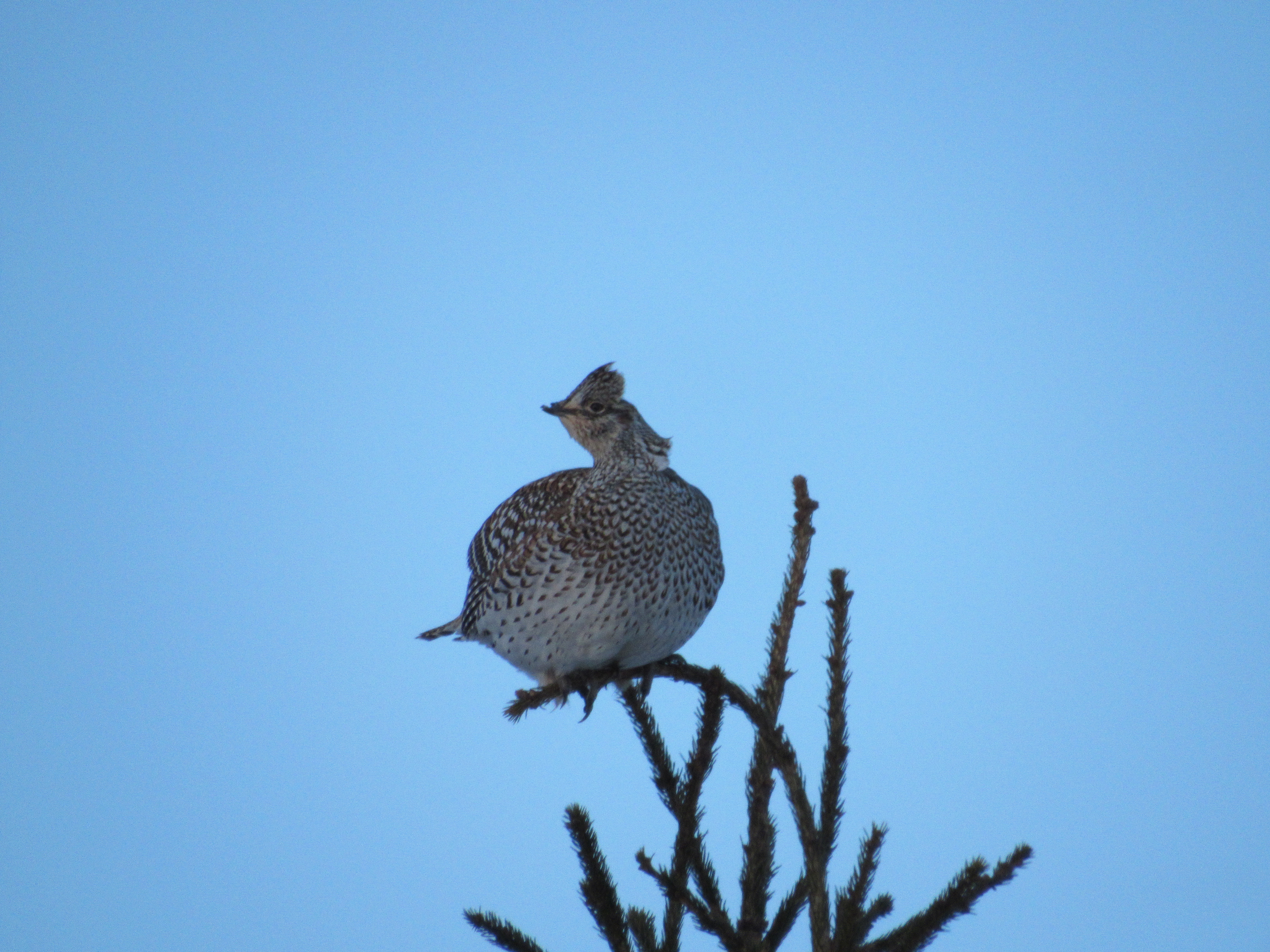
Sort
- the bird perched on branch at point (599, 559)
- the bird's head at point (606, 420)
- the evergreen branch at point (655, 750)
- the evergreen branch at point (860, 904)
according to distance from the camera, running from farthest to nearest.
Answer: the bird's head at point (606, 420) → the bird perched on branch at point (599, 559) → the evergreen branch at point (655, 750) → the evergreen branch at point (860, 904)

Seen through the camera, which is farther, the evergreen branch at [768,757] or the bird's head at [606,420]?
the bird's head at [606,420]

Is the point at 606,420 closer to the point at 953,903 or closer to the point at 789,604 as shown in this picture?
the point at 789,604

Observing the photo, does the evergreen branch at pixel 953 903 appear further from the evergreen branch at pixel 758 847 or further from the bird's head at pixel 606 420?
the bird's head at pixel 606 420

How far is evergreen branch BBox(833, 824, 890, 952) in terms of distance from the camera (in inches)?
135

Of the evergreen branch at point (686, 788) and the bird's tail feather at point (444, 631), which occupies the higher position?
the bird's tail feather at point (444, 631)

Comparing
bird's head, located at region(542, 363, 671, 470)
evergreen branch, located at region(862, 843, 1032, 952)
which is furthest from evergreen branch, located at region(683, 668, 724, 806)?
bird's head, located at region(542, 363, 671, 470)

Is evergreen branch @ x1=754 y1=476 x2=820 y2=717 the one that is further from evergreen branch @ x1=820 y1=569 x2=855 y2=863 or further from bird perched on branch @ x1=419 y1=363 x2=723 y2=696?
bird perched on branch @ x1=419 y1=363 x2=723 y2=696

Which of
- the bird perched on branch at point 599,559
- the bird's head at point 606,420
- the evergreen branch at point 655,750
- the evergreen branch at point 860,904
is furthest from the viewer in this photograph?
the bird's head at point 606,420

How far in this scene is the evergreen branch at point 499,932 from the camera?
147 inches

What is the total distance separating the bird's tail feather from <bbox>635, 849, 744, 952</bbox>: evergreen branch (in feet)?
12.2

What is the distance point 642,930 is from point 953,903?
3.07 feet

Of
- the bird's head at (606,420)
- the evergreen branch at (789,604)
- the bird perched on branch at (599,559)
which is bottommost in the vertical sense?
the evergreen branch at (789,604)

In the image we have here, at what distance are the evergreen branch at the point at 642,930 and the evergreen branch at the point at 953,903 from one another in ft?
2.11

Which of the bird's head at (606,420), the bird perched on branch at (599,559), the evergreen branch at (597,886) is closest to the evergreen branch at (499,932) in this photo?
the evergreen branch at (597,886)
